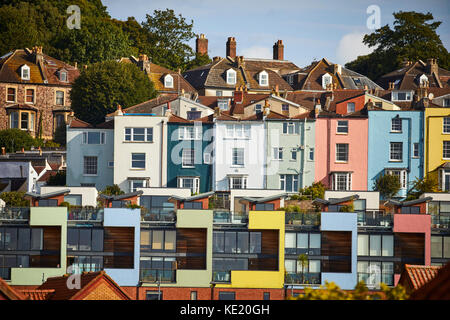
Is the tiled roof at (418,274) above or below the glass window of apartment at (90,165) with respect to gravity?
below

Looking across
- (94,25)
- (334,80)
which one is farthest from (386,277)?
(94,25)

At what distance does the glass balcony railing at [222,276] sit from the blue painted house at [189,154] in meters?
15.5

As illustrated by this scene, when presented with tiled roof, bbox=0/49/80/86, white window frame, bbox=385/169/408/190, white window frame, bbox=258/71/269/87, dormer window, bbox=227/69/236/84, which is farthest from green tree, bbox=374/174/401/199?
tiled roof, bbox=0/49/80/86

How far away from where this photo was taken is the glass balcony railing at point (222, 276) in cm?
5616

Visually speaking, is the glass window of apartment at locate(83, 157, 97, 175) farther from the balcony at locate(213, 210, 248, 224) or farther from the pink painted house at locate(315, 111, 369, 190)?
the balcony at locate(213, 210, 248, 224)

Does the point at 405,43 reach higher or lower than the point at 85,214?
higher

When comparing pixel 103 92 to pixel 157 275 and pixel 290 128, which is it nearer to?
pixel 290 128

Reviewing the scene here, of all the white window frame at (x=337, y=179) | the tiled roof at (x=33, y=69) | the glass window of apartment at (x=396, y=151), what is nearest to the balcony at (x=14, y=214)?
the white window frame at (x=337, y=179)

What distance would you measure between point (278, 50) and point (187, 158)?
46.0 meters

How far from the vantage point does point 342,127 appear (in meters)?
74.4

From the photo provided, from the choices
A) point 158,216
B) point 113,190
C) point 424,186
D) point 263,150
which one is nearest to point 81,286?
point 158,216

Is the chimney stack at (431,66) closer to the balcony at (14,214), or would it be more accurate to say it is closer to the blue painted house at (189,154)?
the blue painted house at (189,154)
